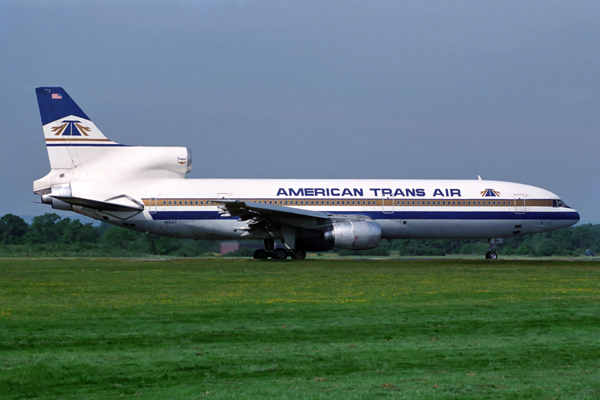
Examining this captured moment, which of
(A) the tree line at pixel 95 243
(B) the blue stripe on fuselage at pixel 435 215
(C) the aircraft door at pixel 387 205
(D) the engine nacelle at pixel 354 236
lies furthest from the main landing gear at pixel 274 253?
(C) the aircraft door at pixel 387 205

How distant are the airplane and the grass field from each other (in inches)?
490

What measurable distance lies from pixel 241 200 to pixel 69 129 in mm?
9097

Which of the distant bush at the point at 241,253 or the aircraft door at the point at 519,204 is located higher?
the aircraft door at the point at 519,204

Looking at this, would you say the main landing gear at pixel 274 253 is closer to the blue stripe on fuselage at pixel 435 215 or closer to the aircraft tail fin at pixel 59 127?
the blue stripe on fuselage at pixel 435 215

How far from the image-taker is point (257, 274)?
23219 millimetres

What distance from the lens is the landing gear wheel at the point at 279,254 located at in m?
32.1

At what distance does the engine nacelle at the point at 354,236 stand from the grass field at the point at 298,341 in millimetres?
11346

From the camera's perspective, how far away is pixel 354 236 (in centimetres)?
3019

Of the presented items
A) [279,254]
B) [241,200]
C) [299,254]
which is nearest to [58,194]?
[241,200]

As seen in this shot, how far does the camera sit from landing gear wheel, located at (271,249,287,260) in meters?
32.1

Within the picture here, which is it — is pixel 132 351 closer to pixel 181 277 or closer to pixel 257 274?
pixel 181 277

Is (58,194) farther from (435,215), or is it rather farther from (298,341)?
(298,341)

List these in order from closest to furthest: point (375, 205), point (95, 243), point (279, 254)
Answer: point (279, 254)
point (375, 205)
point (95, 243)

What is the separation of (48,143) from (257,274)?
15008 millimetres
